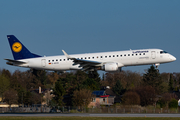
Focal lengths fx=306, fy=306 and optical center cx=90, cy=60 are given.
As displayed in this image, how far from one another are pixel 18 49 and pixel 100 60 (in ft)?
53.3

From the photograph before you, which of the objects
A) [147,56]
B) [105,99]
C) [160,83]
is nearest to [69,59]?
[147,56]

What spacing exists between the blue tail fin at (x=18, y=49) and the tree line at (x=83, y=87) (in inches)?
291

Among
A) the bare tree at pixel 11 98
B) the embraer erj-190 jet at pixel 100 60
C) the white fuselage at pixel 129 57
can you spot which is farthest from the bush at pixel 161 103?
the bare tree at pixel 11 98

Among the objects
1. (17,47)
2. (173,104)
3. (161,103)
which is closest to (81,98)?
(161,103)

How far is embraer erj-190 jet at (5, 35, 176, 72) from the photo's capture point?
48.4 metres

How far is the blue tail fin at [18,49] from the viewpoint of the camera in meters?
55.2

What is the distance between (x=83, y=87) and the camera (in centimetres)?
9038

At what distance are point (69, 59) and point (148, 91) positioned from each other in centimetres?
4437

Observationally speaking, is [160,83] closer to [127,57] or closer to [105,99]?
[105,99]

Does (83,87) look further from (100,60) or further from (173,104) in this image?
(100,60)

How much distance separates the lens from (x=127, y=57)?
48469 millimetres

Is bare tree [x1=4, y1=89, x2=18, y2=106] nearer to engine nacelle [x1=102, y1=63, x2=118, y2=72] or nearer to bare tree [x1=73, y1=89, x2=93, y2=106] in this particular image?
bare tree [x1=73, y1=89, x2=93, y2=106]

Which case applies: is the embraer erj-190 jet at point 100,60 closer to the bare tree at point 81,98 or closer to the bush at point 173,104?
the bare tree at point 81,98

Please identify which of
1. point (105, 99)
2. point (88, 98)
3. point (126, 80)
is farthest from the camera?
point (126, 80)
